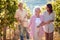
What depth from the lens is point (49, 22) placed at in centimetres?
218

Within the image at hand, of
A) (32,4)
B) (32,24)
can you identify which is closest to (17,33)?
(32,24)

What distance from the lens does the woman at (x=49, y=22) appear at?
2140mm

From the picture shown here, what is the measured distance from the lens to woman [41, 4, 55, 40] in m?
2.14

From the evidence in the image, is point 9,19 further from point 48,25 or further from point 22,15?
point 48,25

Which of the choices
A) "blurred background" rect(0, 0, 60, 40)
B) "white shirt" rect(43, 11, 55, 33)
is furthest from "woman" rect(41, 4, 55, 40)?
"blurred background" rect(0, 0, 60, 40)

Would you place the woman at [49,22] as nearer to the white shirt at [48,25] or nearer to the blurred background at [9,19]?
the white shirt at [48,25]

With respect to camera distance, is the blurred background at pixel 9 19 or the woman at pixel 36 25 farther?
the blurred background at pixel 9 19

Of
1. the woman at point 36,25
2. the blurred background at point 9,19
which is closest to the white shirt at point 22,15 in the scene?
the woman at point 36,25

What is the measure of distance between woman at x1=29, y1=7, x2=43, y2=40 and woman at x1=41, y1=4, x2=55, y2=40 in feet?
0.24

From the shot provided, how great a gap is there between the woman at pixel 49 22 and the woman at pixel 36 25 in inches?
2.9

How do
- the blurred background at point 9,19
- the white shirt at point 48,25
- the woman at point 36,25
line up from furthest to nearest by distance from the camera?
the blurred background at point 9,19, the white shirt at point 48,25, the woman at point 36,25

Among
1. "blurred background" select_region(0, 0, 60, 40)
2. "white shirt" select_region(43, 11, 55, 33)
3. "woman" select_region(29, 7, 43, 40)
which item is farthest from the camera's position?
"blurred background" select_region(0, 0, 60, 40)

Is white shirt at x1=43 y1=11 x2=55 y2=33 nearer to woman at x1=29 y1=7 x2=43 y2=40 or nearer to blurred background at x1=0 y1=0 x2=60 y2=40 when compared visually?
woman at x1=29 y1=7 x2=43 y2=40

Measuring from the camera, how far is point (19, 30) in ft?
7.43
